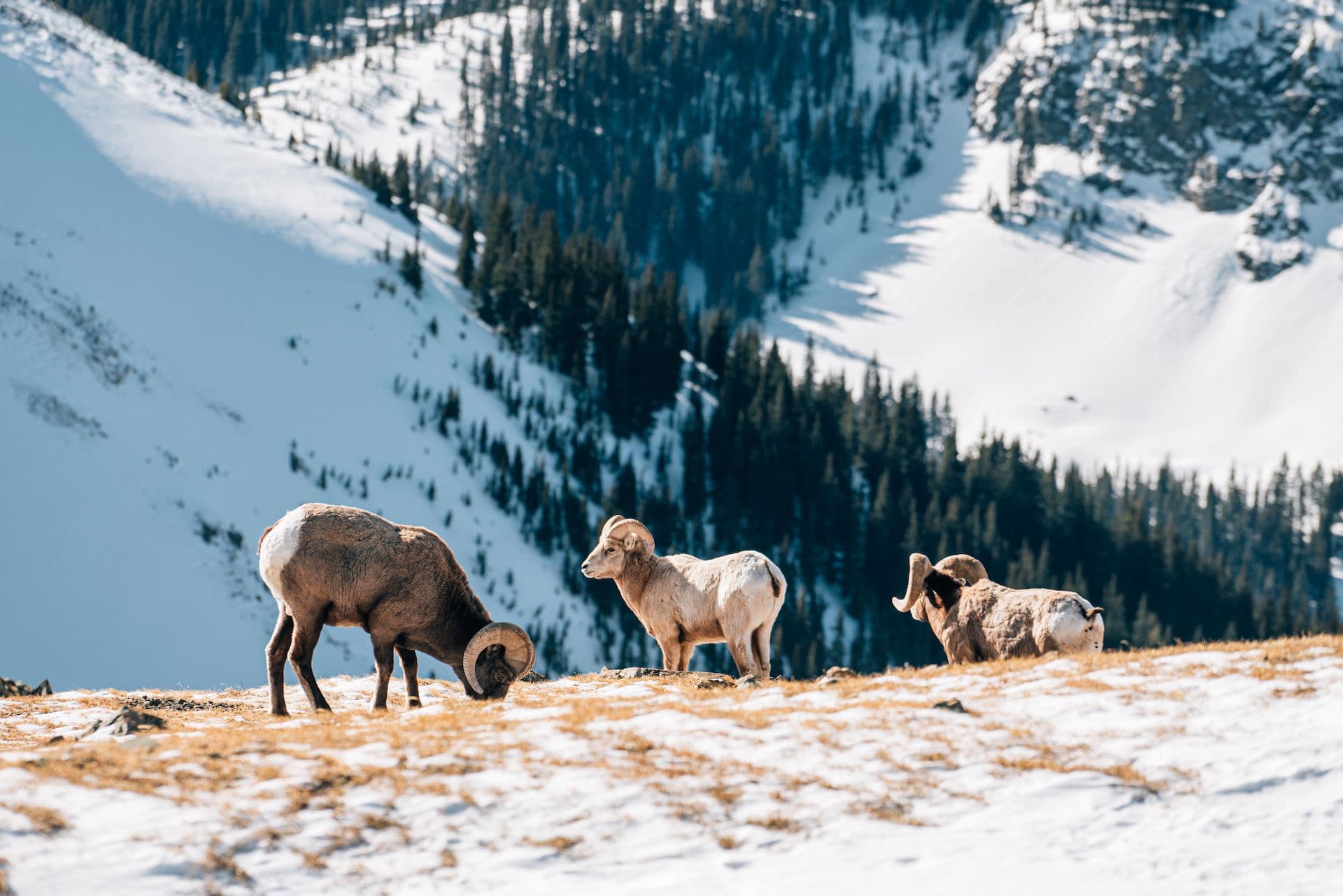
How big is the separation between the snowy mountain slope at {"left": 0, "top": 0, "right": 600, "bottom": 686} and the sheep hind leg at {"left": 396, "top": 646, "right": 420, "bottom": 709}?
46.3 m

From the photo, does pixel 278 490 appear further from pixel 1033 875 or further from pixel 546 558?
pixel 1033 875

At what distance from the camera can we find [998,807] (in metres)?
12.7

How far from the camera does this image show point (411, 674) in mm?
20172

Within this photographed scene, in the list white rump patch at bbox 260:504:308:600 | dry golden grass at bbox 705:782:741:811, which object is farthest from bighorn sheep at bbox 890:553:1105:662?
white rump patch at bbox 260:504:308:600

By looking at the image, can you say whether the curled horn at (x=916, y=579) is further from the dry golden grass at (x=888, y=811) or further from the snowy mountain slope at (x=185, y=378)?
the snowy mountain slope at (x=185, y=378)

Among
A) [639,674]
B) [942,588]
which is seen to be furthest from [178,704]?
[942,588]

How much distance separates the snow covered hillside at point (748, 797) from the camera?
453 inches

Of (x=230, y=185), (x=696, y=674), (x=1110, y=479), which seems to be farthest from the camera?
(x=1110, y=479)

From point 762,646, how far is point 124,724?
10341 mm

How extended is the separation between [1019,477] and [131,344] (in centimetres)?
9301

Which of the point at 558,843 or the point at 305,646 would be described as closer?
the point at 558,843

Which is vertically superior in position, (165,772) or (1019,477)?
(165,772)

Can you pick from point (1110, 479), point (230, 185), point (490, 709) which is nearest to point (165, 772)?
point (490, 709)

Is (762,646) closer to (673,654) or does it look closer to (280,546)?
(673,654)
